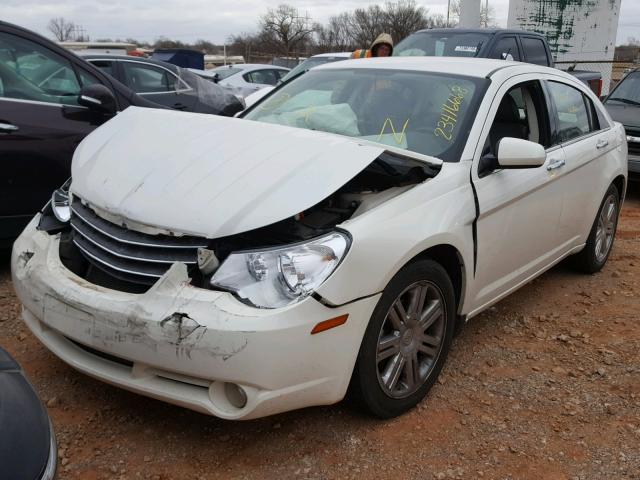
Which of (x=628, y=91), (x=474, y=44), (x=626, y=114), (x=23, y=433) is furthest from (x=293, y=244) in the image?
(x=628, y=91)

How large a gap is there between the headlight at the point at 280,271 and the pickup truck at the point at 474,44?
6.70 m

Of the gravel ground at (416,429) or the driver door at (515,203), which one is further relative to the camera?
the driver door at (515,203)

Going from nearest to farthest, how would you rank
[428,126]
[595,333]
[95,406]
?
[95,406], [428,126], [595,333]

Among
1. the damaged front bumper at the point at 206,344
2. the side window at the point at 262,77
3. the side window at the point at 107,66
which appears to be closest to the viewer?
the damaged front bumper at the point at 206,344

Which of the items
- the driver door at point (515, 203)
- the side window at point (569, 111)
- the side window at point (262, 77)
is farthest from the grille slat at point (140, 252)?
the side window at point (262, 77)

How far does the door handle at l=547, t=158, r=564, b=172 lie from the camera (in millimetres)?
3838

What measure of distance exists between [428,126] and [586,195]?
5.25ft

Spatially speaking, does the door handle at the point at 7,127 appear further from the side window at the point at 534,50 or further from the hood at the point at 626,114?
the side window at the point at 534,50

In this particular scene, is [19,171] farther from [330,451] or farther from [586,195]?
[586,195]

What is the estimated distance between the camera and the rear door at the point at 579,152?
4152 mm

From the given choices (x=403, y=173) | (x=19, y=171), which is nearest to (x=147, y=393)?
(x=403, y=173)

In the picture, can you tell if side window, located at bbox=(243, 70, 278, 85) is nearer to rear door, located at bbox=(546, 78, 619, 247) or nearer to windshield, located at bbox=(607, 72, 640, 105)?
windshield, located at bbox=(607, 72, 640, 105)

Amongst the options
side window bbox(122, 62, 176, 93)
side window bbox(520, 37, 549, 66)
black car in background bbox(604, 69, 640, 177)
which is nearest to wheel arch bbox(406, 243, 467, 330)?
black car in background bbox(604, 69, 640, 177)

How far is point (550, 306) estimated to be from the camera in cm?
443
